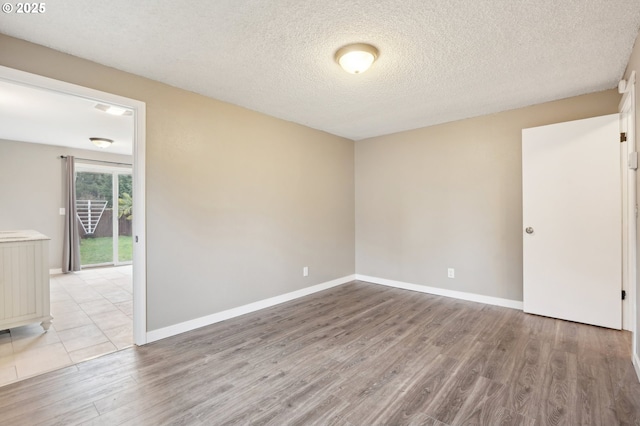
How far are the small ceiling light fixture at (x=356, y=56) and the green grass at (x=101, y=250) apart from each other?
6.05 metres

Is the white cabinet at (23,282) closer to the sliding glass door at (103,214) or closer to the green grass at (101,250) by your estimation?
the sliding glass door at (103,214)

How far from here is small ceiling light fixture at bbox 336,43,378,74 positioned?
7.34ft

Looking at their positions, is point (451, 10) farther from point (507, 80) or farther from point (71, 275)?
point (71, 275)

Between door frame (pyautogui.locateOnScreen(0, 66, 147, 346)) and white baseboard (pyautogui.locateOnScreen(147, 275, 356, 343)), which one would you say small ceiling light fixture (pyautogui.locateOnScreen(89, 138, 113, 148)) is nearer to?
door frame (pyautogui.locateOnScreen(0, 66, 147, 346))

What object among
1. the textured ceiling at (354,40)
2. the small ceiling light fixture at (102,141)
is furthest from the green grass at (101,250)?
the textured ceiling at (354,40)

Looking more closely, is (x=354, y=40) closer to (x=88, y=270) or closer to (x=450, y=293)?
(x=450, y=293)

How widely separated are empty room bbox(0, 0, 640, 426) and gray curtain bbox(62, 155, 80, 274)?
1.09m

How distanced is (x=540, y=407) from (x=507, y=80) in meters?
2.70

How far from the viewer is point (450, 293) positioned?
13.6 feet

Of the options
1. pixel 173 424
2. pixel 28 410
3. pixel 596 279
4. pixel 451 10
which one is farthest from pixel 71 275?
pixel 596 279

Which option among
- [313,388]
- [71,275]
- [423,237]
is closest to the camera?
[313,388]

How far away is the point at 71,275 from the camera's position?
18.8 ft

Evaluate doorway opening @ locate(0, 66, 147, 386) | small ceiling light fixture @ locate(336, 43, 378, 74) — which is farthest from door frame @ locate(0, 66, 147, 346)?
small ceiling light fixture @ locate(336, 43, 378, 74)

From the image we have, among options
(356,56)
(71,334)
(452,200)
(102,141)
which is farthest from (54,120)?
(452,200)
